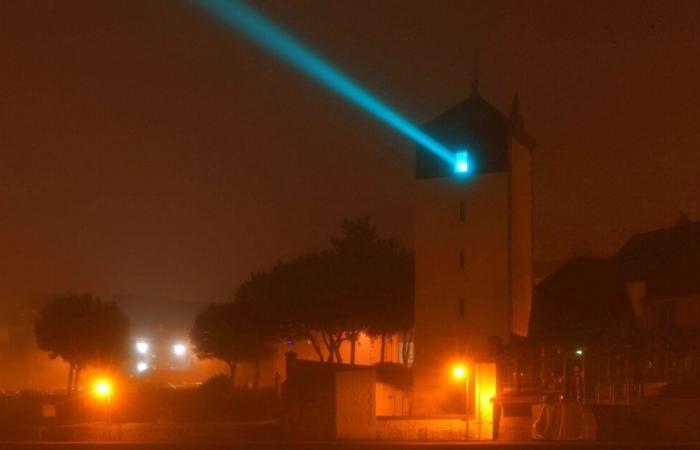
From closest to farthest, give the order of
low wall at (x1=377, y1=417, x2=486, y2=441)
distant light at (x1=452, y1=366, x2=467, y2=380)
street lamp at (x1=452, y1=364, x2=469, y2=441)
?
street lamp at (x1=452, y1=364, x2=469, y2=441) → low wall at (x1=377, y1=417, x2=486, y2=441) → distant light at (x1=452, y1=366, x2=467, y2=380)

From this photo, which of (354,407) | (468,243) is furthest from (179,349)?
(354,407)

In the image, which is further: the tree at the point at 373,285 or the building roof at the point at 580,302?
the tree at the point at 373,285

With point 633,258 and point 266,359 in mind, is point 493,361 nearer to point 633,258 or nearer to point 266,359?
point 633,258

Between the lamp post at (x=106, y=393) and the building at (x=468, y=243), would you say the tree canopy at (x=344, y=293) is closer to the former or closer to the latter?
the building at (x=468, y=243)

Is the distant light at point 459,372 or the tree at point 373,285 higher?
the tree at point 373,285

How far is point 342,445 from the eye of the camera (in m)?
36.2

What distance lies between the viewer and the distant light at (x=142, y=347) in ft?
354

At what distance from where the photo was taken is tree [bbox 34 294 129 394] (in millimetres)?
79188

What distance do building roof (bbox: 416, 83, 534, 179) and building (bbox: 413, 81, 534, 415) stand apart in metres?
0.05

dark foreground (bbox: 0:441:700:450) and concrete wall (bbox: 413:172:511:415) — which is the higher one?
concrete wall (bbox: 413:172:511:415)

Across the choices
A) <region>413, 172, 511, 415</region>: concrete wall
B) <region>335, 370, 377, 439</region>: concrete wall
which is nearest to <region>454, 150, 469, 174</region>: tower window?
<region>413, 172, 511, 415</region>: concrete wall

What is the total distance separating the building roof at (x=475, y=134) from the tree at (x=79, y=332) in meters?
34.9

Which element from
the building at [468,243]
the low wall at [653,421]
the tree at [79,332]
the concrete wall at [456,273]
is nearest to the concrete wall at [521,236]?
the building at [468,243]

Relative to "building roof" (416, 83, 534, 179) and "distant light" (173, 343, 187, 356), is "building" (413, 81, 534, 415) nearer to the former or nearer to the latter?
"building roof" (416, 83, 534, 179)
